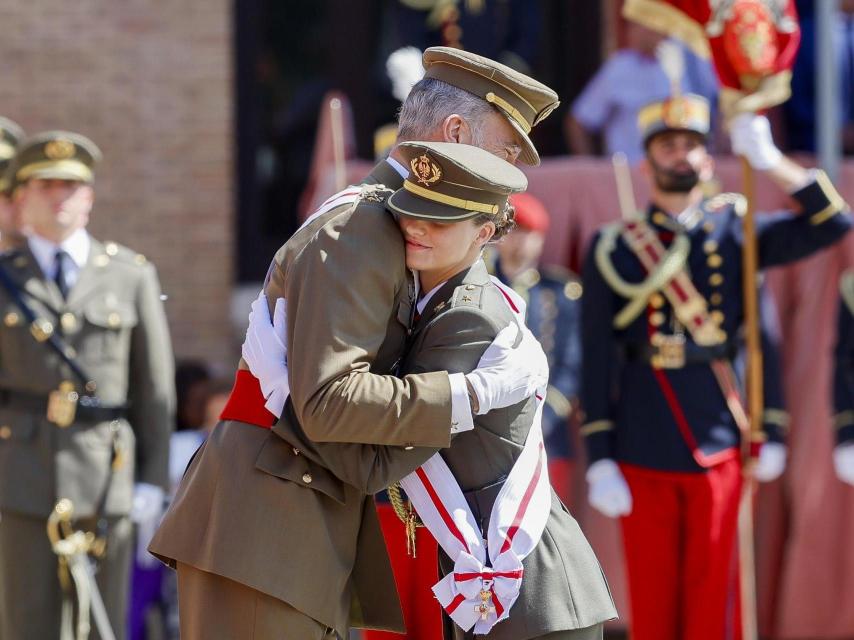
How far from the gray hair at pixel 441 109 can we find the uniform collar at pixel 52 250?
1.97 metres

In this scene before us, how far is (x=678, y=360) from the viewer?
4.80 metres

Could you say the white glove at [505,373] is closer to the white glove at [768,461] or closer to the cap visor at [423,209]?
the cap visor at [423,209]

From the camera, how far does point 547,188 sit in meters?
6.11

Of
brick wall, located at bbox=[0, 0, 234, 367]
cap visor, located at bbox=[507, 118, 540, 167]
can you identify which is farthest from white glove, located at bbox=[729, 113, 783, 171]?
brick wall, located at bbox=[0, 0, 234, 367]

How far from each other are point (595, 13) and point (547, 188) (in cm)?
244

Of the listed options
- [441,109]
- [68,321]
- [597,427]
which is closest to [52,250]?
[68,321]

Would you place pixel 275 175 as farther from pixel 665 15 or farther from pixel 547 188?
pixel 665 15

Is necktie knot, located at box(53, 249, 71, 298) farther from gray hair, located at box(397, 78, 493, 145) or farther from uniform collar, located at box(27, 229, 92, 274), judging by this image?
gray hair, located at box(397, 78, 493, 145)

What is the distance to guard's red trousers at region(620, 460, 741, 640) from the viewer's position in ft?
15.2

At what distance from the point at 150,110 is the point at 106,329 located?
10.7 feet

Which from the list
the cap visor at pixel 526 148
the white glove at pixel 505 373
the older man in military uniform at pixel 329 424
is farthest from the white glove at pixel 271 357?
the cap visor at pixel 526 148

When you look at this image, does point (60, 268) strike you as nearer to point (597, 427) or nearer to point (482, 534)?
point (597, 427)

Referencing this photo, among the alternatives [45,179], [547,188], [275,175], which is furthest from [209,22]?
[45,179]

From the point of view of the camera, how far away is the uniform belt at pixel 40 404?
184 inches
